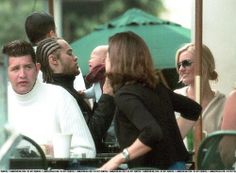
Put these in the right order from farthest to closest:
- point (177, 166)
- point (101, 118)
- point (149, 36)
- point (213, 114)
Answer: point (149, 36), point (213, 114), point (101, 118), point (177, 166)

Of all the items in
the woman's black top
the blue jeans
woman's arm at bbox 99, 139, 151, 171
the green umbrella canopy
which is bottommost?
the blue jeans

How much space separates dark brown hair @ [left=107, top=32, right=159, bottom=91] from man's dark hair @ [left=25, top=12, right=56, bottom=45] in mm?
1561

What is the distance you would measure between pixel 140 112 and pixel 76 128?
63cm

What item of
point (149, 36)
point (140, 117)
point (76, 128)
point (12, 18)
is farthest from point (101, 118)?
point (149, 36)

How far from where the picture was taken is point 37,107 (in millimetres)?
5844

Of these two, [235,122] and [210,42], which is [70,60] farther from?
[210,42]

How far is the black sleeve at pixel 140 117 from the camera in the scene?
5.21 meters

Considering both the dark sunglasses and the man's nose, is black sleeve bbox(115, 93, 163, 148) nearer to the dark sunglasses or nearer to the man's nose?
the man's nose

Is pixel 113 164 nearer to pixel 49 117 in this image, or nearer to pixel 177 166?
pixel 177 166

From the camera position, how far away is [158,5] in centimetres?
1850

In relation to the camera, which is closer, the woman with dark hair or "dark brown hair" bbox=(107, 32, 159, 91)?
the woman with dark hair

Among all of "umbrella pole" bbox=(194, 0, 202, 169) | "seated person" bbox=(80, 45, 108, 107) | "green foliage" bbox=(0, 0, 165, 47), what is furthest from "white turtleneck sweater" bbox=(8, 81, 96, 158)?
"green foliage" bbox=(0, 0, 165, 47)

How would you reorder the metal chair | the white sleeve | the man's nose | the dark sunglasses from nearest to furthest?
1. the metal chair
2. the white sleeve
3. the man's nose
4. the dark sunglasses

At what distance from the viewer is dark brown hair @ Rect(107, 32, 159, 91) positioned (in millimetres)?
5446
